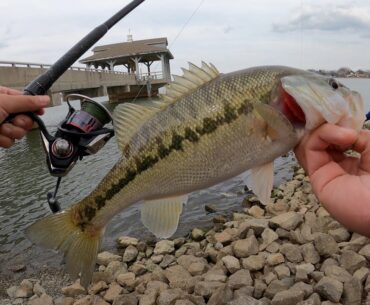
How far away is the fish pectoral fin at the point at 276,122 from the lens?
103 inches

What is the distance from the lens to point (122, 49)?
53.3 m

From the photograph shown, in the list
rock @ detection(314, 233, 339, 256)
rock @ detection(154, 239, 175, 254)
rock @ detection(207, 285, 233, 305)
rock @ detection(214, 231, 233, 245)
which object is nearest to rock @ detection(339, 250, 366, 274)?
rock @ detection(314, 233, 339, 256)

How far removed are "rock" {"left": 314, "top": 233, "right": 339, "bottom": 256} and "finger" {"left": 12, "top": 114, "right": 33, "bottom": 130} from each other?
4620mm

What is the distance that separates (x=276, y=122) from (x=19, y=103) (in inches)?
80.6

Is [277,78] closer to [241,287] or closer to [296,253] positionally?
[241,287]

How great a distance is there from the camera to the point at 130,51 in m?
50.5

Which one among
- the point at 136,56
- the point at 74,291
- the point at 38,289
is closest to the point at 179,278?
the point at 74,291

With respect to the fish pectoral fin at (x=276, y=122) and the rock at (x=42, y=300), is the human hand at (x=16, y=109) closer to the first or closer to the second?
the fish pectoral fin at (x=276, y=122)

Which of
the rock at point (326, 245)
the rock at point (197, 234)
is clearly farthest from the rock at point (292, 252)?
the rock at point (197, 234)

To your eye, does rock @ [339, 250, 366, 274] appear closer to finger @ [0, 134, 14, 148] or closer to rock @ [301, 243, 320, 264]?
rock @ [301, 243, 320, 264]

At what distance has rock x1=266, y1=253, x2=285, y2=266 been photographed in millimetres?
6438

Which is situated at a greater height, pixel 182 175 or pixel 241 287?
pixel 182 175

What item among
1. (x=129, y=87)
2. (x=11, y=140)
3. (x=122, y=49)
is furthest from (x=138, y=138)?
(x=122, y=49)

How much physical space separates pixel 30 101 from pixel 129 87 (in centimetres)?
4482
